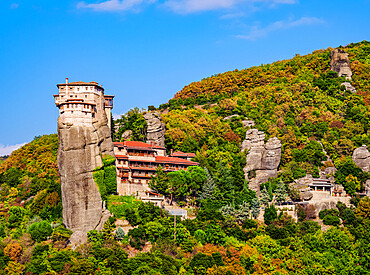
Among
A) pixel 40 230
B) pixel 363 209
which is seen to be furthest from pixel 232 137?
pixel 40 230

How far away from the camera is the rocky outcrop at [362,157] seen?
219 feet

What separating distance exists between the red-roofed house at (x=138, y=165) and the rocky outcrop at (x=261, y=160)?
927 cm

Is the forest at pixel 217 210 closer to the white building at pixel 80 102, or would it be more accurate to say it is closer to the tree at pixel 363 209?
the tree at pixel 363 209

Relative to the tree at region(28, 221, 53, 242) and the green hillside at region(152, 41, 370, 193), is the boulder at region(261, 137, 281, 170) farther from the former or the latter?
the tree at region(28, 221, 53, 242)

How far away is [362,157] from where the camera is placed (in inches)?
2657

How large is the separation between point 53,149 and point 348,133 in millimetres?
44762

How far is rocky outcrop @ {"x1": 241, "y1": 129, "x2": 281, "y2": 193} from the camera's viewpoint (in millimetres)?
66688

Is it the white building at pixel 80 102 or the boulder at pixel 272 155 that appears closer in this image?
the white building at pixel 80 102

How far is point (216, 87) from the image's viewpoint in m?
107

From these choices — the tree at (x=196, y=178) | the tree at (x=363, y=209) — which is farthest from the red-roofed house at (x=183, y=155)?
the tree at (x=363, y=209)

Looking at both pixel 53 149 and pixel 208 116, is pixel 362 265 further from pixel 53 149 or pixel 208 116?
pixel 53 149

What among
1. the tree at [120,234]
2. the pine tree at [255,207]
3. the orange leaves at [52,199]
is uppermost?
the orange leaves at [52,199]

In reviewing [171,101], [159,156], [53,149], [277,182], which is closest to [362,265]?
[277,182]

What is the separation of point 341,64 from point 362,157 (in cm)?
3956
